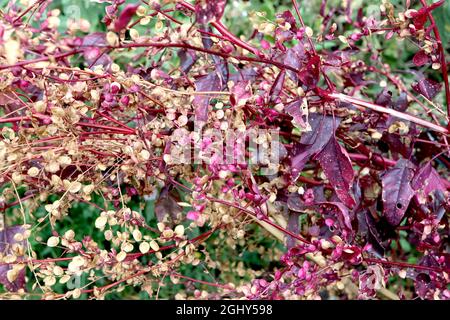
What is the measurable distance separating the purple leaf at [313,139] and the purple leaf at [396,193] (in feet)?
0.53

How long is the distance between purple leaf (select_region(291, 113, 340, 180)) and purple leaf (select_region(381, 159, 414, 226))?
0.16m

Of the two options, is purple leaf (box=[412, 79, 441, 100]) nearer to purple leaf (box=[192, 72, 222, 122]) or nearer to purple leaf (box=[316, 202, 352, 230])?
purple leaf (box=[316, 202, 352, 230])

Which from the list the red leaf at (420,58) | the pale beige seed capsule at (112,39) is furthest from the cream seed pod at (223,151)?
the pale beige seed capsule at (112,39)

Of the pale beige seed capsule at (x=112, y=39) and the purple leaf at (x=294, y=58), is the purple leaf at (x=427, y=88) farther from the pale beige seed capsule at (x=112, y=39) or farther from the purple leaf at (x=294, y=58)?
the pale beige seed capsule at (x=112, y=39)

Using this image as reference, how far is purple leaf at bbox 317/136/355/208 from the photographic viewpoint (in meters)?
0.95

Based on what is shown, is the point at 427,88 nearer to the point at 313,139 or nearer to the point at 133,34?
the point at 313,139

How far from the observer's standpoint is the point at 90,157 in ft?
3.55

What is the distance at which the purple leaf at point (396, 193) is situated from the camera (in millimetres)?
1045

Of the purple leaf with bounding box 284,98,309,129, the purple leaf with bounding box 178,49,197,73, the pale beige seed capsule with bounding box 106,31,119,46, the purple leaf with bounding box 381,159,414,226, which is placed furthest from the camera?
the purple leaf with bounding box 178,49,197,73

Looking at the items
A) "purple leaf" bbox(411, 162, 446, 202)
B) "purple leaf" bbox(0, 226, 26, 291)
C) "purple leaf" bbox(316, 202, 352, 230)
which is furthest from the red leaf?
"purple leaf" bbox(0, 226, 26, 291)

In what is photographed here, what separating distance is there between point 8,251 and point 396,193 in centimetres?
79
